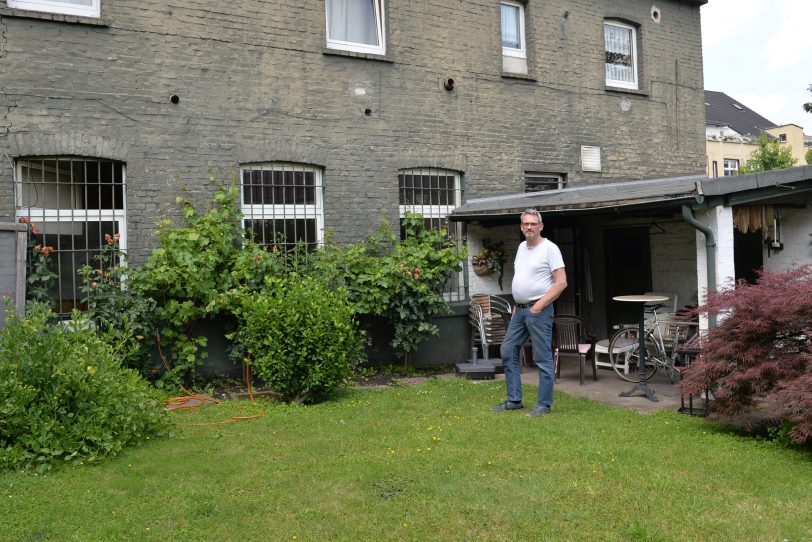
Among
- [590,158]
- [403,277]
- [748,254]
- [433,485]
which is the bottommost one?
[433,485]

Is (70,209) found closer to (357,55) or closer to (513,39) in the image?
(357,55)

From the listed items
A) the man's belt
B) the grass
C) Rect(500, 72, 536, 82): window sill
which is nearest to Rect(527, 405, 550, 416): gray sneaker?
the grass

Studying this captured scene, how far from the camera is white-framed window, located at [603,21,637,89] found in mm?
13266

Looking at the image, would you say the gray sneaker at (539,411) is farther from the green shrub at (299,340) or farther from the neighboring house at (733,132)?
the neighboring house at (733,132)

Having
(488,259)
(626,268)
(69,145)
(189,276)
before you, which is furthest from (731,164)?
(69,145)

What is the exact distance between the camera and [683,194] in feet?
24.2

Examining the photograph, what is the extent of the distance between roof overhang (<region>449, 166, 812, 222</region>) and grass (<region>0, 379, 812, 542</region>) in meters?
2.23

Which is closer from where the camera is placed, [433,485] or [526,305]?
[433,485]

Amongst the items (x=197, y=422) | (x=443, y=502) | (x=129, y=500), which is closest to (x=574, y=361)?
(x=197, y=422)

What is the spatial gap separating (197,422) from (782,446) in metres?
5.22

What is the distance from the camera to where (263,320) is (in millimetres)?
7754

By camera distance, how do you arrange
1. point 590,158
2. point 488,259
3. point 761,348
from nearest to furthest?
1. point 761,348
2. point 488,259
3. point 590,158

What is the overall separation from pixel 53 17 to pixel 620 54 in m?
9.51

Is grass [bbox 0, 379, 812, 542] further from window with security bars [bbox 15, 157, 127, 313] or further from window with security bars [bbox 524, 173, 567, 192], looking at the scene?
window with security bars [bbox 524, 173, 567, 192]
